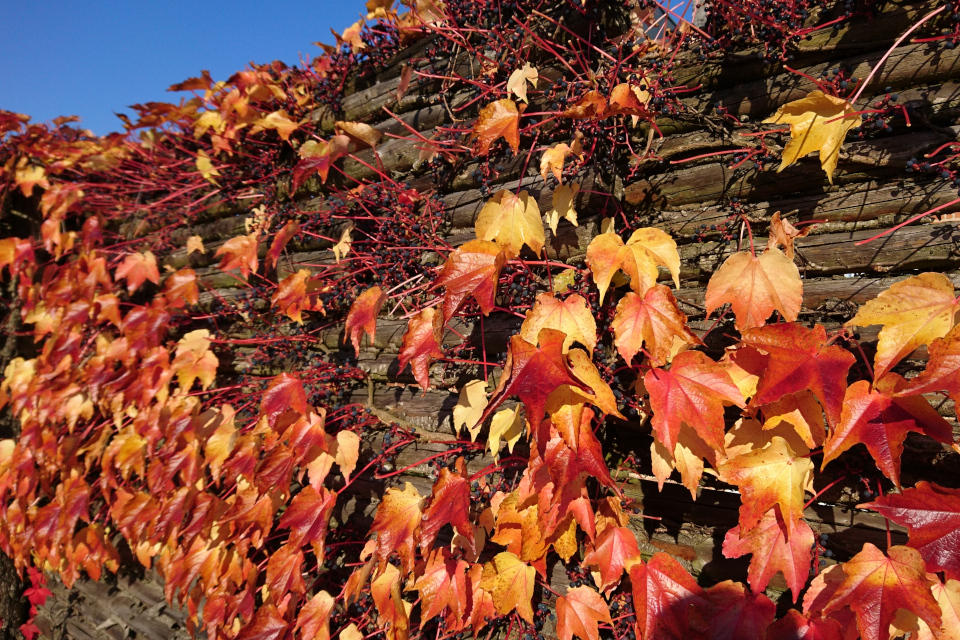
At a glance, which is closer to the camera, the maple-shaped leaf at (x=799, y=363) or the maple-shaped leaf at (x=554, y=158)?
the maple-shaped leaf at (x=799, y=363)

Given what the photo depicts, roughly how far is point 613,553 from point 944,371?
89cm

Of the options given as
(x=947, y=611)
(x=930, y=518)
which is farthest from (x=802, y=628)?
(x=930, y=518)

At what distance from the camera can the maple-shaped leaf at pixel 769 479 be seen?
1.11m

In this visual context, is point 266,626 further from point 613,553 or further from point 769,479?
point 769,479

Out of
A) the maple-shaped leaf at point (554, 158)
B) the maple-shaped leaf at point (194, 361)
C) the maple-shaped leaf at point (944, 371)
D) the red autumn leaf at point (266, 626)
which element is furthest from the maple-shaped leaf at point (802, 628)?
the maple-shaped leaf at point (194, 361)

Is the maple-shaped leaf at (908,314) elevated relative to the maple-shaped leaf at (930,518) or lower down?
elevated

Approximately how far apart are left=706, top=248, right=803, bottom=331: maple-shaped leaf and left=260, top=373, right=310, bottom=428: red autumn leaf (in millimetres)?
1406

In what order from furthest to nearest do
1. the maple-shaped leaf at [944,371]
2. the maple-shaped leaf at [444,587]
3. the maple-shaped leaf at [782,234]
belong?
the maple-shaped leaf at [444,587] < the maple-shaped leaf at [782,234] < the maple-shaped leaf at [944,371]

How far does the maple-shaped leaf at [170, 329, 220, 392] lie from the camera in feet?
7.78

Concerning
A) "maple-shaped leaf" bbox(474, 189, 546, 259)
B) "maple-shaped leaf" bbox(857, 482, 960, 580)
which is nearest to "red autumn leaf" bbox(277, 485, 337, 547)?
"maple-shaped leaf" bbox(474, 189, 546, 259)

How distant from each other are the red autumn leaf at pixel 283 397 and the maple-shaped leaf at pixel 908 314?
165cm

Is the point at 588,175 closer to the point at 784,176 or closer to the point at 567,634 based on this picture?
the point at 784,176

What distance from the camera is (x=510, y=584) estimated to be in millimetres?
1454

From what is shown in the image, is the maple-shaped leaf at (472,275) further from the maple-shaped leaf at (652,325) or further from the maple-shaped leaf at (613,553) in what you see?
the maple-shaped leaf at (613,553)
